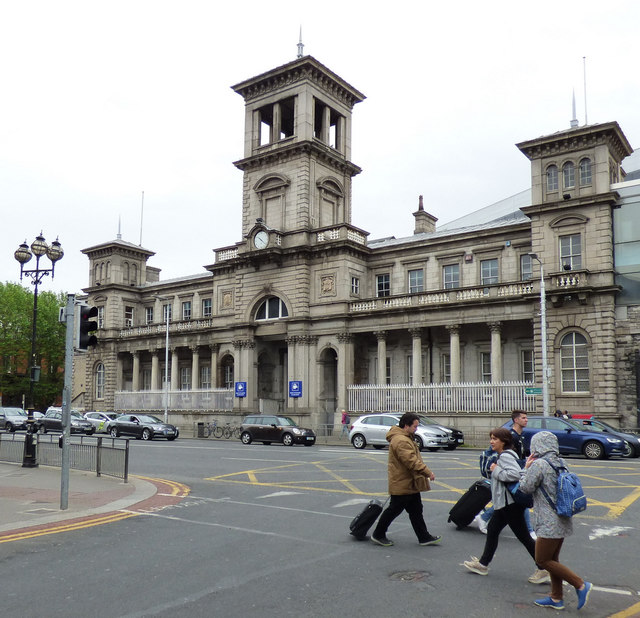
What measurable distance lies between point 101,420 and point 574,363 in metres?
28.6

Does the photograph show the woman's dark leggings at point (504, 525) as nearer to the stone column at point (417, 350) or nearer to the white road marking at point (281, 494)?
the white road marking at point (281, 494)

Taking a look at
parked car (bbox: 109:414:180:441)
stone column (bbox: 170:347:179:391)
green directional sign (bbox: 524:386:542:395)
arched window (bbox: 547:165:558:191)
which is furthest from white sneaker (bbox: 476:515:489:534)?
stone column (bbox: 170:347:179:391)

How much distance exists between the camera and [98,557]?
8375mm

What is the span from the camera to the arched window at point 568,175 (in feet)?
114

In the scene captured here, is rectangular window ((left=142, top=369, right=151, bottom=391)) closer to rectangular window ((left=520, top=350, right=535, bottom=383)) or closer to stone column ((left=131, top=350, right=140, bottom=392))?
stone column ((left=131, top=350, right=140, bottom=392))

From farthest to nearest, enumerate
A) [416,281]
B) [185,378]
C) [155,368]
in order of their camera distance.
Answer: [185,378] < [155,368] < [416,281]

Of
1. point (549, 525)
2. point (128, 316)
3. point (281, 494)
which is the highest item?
point (128, 316)

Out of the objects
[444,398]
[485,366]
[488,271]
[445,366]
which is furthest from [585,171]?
[445,366]

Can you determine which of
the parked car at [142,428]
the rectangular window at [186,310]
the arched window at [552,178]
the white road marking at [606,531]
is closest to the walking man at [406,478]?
the white road marking at [606,531]

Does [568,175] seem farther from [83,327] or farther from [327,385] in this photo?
[83,327]

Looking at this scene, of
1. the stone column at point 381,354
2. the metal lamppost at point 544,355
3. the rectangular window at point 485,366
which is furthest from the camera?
the stone column at point 381,354

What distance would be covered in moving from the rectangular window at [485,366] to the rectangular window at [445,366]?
211 centimetres

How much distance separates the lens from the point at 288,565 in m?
7.90

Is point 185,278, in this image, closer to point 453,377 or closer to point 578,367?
point 453,377
